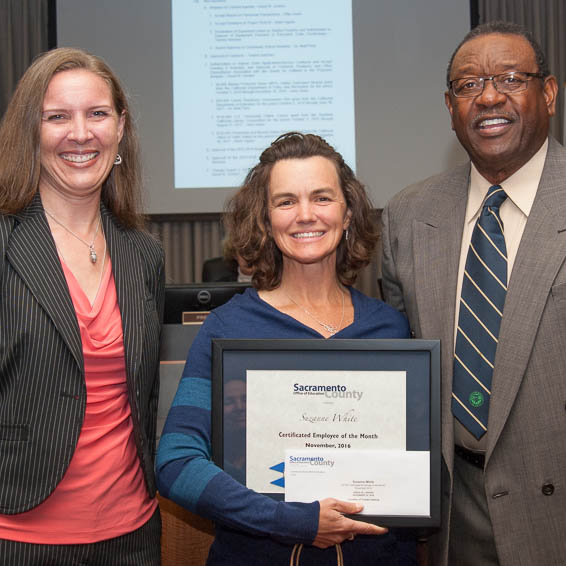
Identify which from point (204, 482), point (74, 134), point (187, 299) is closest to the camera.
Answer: point (204, 482)

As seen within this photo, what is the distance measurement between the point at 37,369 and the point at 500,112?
1.36 meters

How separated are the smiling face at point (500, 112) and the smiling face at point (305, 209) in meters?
0.42

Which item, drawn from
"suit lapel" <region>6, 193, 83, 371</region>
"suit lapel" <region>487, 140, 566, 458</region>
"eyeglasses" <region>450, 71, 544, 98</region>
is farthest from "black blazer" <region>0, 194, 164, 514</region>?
"eyeglasses" <region>450, 71, 544, 98</region>

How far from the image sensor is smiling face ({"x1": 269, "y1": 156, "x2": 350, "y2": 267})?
70.4 inches

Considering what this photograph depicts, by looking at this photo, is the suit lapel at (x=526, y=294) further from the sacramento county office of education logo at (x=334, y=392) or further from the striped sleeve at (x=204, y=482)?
the striped sleeve at (x=204, y=482)

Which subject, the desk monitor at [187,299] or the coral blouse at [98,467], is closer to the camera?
the coral blouse at [98,467]

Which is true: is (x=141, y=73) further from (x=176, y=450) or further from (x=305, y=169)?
(x=176, y=450)

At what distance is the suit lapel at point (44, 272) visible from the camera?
1540 mm

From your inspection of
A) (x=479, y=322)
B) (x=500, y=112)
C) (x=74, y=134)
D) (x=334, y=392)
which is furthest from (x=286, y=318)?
(x=500, y=112)

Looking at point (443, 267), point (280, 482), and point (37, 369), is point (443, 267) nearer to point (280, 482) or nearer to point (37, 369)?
point (280, 482)

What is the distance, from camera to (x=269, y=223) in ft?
6.23

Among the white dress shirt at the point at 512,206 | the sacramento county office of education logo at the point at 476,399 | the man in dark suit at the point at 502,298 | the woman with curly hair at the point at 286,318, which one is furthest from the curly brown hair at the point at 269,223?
the sacramento county office of education logo at the point at 476,399

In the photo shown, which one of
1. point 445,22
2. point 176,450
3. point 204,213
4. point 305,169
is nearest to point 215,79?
point 204,213

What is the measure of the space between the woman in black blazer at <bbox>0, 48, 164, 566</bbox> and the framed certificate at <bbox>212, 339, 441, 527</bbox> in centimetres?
27
